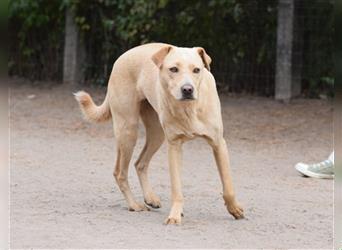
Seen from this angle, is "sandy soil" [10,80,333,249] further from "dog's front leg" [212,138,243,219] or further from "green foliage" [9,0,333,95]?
"green foliage" [9,0,333,95]

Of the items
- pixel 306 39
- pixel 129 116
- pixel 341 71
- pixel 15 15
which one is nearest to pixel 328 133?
pixel 306 39

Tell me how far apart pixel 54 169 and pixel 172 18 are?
544 cm

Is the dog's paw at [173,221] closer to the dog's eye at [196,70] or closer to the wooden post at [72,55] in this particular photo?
the dog's eye at [196,70]

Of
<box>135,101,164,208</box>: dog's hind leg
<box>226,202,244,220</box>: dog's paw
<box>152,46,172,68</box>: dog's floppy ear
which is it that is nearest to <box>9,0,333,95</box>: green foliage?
<box>135,101,164,208</box>: dog's hind leg

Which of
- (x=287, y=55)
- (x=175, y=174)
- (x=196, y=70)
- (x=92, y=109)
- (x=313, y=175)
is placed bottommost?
(x=313, y=175)

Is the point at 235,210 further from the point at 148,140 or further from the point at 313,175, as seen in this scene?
the point at 313,175

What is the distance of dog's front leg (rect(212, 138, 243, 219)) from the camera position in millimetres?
4926

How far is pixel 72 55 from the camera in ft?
41.7

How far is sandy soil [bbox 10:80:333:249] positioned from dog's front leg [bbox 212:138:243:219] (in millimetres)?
82

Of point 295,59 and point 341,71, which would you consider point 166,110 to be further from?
point 295,59

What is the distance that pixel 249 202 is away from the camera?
5.66m

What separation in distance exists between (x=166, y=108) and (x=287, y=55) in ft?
22.2

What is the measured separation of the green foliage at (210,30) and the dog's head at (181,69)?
6.38 metres

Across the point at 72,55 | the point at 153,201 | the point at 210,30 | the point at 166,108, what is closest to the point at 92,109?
the point at 153,201
